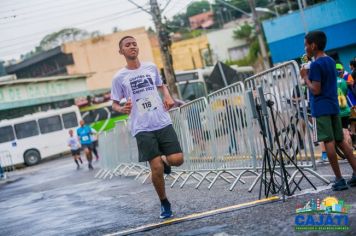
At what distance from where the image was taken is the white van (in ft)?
120

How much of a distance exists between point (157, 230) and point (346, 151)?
228 cm

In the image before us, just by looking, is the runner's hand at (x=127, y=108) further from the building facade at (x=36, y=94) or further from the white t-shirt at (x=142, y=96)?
the building facade at (x=36, y=94)

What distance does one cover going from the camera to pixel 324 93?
20.1 feet

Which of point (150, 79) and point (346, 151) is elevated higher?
point (150, 79)

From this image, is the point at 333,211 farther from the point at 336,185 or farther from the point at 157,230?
the point at 157,230

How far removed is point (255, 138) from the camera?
24.6 ft

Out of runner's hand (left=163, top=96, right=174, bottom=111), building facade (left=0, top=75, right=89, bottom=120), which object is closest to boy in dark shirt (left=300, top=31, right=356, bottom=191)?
runner's hand (left=163, top=96, right=174, bottom=111)

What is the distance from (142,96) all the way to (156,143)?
55cm

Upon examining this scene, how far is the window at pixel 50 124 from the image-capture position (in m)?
37.9

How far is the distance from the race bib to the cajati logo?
2.15 metres

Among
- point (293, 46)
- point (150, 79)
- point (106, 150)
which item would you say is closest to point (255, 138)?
point (150, 79)

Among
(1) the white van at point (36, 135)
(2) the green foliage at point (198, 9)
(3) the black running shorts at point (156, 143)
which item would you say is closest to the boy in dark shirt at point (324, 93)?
(3) the black running shorts at point (156, 143)

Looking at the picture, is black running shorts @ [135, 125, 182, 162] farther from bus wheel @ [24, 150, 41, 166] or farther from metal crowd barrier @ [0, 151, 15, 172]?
bus wheel @ [24, 150, 41, 166]

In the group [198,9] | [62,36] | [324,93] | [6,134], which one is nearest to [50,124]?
[6,134]
